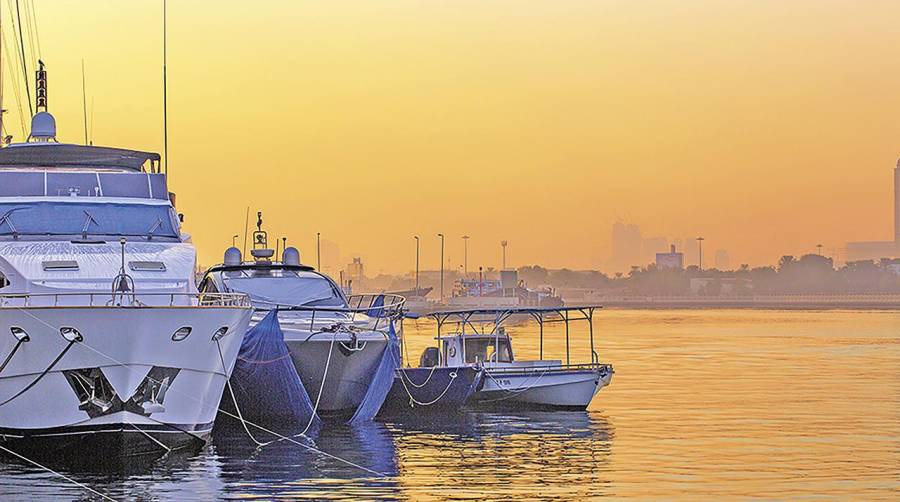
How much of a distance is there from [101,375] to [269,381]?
7.76 metres

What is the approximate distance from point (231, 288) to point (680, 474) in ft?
51.2

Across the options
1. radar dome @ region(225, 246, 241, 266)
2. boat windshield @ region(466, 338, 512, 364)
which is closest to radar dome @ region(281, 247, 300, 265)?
radar dome @ region(225, 246, 241, 266)

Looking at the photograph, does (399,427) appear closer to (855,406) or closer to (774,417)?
(774,417)

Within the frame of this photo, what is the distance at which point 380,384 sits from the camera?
40.3m

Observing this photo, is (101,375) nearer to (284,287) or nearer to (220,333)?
(220,333)

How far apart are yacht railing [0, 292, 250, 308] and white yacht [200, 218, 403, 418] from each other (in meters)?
5.57

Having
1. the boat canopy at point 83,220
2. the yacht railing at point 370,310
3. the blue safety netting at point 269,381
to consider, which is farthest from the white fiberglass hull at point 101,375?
the yacht railing at point 370,310

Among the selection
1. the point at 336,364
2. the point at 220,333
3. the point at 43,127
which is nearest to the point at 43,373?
the point at 220,333

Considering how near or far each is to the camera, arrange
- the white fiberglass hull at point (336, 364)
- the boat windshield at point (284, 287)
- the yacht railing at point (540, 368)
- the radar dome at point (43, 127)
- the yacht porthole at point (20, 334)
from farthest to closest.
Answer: the yacht railing at point (540, 368) < the radar dome at point (43, 127) < the boat windshield at point (284, 287) < the white fiberglass hull at point (336, 364) < the yacht porthole at point (20, 334)

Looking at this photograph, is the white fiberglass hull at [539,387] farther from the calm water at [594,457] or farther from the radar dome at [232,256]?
the radar dome at [232,256]

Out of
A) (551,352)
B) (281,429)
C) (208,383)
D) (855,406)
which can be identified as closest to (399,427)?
(281,429)

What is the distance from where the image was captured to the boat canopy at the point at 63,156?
40312mm

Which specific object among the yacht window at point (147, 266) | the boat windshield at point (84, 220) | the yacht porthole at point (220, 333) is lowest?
the yacht porthole at point (220, 333)

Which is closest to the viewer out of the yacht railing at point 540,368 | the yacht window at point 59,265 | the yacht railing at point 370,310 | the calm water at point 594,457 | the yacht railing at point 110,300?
the calm water at point 594,457
